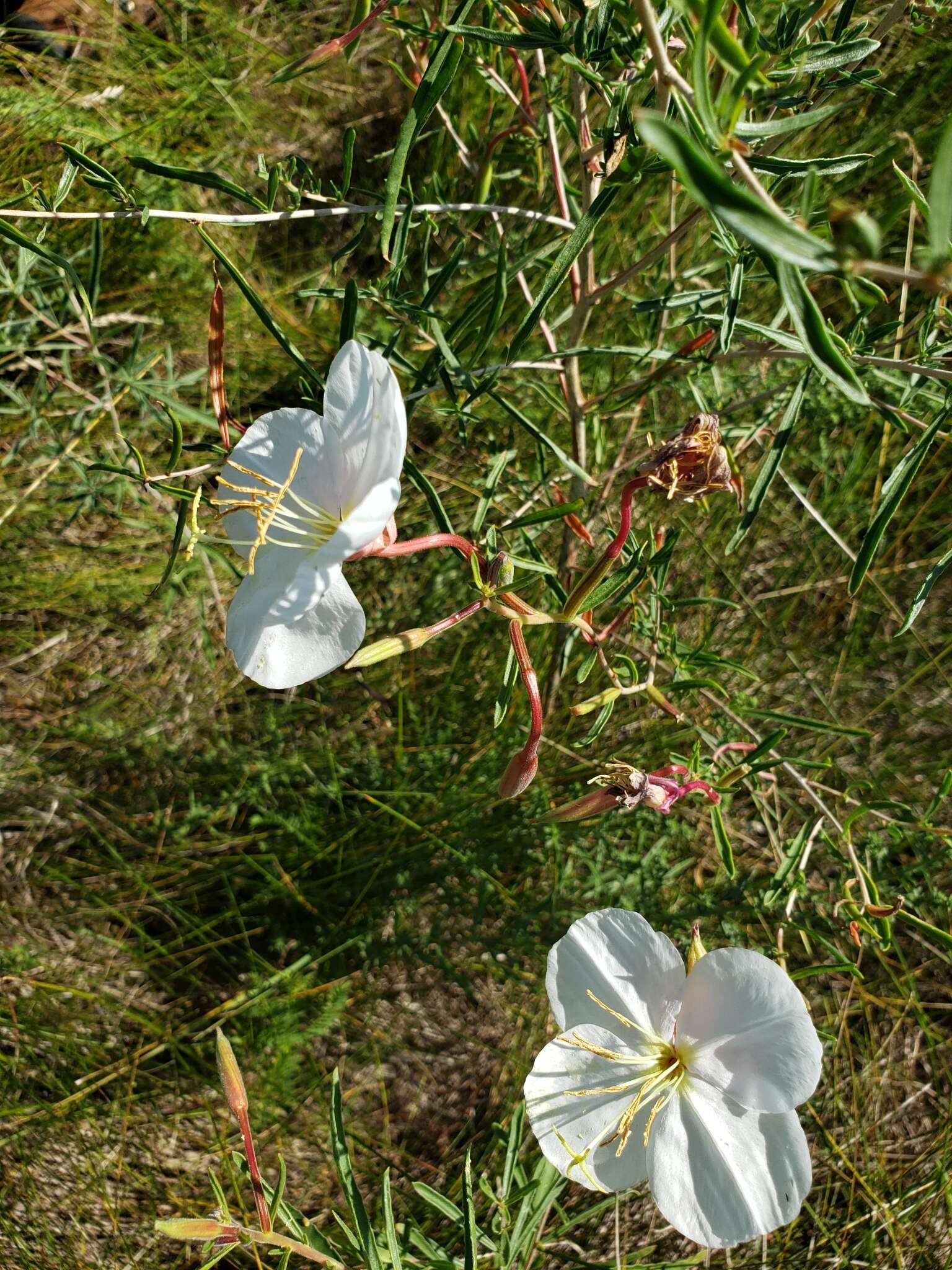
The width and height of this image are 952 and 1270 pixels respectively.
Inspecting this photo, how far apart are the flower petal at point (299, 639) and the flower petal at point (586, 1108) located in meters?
0.60

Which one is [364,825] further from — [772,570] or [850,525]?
[850,525]

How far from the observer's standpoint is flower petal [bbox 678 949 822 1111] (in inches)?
44.4

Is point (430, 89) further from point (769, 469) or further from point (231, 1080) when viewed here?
point (231, 1080)

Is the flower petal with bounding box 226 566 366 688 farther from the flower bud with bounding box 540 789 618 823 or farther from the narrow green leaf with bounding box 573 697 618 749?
the narrow green leaf with bounding box 573 697 618 749

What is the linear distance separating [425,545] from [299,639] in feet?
0.56

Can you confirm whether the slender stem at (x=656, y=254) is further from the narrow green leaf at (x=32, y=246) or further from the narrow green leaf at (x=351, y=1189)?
the narrow green leaf at (x=351, y=1189)

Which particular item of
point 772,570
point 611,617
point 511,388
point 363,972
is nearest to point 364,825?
point 363,972

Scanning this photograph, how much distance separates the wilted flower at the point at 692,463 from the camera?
3.62 feet

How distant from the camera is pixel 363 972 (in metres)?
2.34

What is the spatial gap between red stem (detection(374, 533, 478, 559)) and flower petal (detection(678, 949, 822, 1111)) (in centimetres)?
57

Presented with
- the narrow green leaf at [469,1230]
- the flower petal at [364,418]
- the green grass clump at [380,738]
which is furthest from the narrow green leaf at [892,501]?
the narrow green leaf at [469,1230]

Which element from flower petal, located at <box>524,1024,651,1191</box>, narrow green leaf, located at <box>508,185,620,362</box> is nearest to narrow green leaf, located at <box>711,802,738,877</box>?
flower petal, located at <box>524,1024,651,1191</box>

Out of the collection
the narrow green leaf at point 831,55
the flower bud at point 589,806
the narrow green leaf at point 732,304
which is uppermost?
the narrow green leaf at point 831,55

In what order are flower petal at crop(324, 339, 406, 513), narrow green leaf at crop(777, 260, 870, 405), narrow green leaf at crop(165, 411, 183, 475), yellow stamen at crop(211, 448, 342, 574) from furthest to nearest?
narrow green leaf at crop(165, 411, 183, 475) < yellow stamen at crop(211, 448, 342, 574) < flower petal at crop(324, 339, 406, 513) < narrow green leaf at crop(777, 260, 870, 405)
